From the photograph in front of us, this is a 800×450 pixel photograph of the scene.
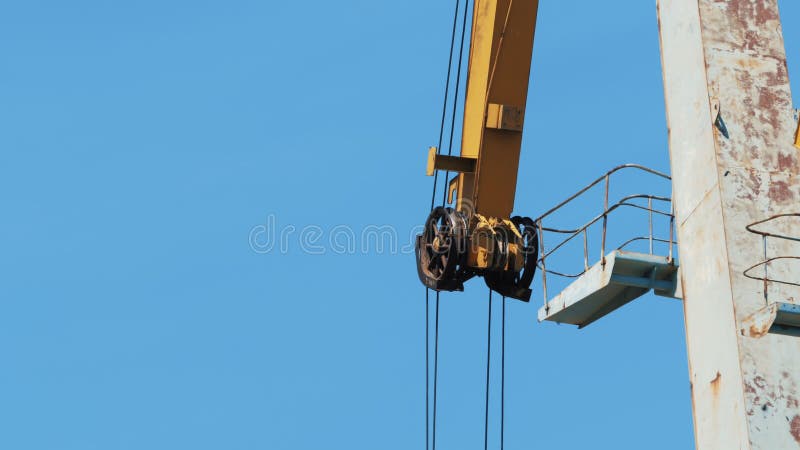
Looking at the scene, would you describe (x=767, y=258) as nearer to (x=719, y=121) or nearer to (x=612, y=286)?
(x=719, y=121)

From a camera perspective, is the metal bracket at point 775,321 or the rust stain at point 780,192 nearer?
the metal bracket at point 775,321

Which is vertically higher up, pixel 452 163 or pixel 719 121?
pixel 452 163

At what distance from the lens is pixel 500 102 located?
1594 centimetres

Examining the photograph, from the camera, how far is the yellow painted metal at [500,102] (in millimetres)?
15867

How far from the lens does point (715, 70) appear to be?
35.4 feet

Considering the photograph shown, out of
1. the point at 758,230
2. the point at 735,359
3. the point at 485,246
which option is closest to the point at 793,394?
the point at 735,359

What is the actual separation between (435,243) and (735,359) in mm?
6603

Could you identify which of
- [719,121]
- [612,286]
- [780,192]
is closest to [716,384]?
[780,192]

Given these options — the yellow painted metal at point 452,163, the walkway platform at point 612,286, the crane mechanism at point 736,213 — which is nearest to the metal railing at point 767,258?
the crane mechanism at point 736,213

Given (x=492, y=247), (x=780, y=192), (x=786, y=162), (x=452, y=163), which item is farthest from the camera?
(x=452, y=163)

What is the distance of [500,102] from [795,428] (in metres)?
7.30

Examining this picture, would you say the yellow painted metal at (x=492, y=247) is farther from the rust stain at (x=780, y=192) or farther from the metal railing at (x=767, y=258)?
the metal railing at (x=767, y=258)

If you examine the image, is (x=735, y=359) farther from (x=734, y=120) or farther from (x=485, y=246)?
(x=485, y=246)

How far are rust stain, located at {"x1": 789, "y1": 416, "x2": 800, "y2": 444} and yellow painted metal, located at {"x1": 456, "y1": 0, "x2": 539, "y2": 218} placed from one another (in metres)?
6.72
